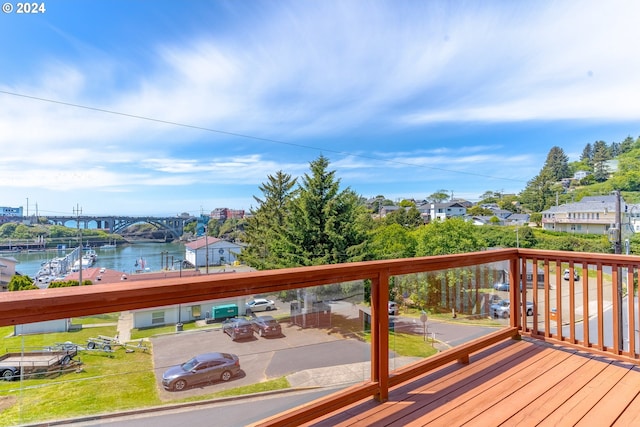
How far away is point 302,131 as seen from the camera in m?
31.7

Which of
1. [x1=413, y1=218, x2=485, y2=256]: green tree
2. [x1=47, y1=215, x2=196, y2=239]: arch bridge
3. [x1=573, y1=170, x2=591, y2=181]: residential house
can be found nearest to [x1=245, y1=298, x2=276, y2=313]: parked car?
[x1=47, y1=215, x2=196, y2=239]: arch bridge

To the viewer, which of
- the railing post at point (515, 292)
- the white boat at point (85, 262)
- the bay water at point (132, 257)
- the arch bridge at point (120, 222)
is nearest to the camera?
Result: the railing post at point (515, 292)

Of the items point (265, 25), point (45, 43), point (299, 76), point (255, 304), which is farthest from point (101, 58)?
point (255, 304)

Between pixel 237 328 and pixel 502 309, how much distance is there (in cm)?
253

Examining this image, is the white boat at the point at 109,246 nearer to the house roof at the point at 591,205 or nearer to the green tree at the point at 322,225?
the green tree at the point at 322,225

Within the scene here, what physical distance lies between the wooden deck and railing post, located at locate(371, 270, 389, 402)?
0.11 metres

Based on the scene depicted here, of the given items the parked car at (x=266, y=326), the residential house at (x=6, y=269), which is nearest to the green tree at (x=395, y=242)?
the residential house at (x=6, y=269)

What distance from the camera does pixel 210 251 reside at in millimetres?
26625

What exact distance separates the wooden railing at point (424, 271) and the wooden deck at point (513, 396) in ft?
0.28

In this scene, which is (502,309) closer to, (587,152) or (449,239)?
(449,239)

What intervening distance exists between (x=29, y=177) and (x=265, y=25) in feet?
94.7

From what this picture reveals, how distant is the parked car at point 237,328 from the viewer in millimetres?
1438

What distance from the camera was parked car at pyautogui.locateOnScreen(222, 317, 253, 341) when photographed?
1.44 metres

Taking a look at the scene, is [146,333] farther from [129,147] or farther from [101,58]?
[129,147]
